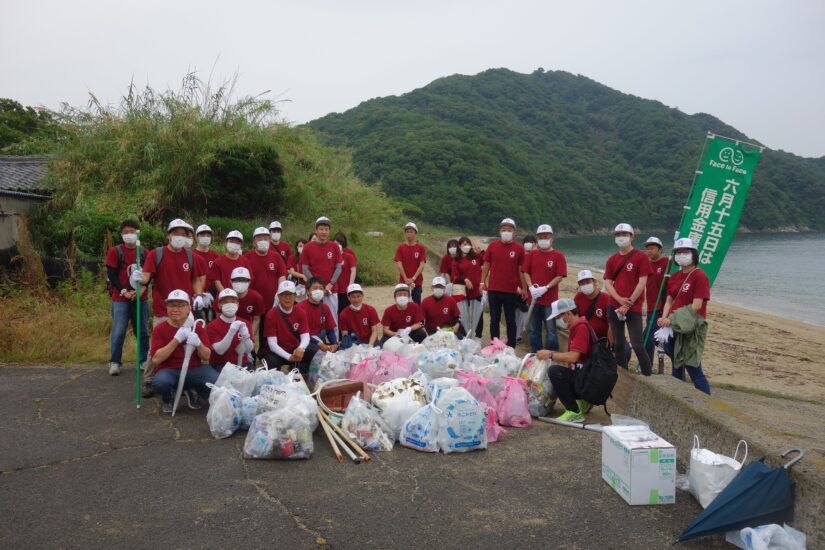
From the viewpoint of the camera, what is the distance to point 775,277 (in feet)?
119

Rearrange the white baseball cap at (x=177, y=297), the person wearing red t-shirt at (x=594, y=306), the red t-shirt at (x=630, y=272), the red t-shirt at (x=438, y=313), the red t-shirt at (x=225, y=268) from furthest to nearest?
the red t-shirt at (x=438, y=313)
the red t-shirt at (x=225, y=268)
the red t-shirt at (x=630, y=272)
the person wearing red t-shirt at (x=594, y=306)
the white baseball cap at (x=177, y=297)

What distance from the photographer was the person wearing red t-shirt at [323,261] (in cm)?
827

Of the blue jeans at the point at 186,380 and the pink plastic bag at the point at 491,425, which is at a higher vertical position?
the blue jeans at the point at 186,380

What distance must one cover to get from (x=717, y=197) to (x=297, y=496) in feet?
21.2

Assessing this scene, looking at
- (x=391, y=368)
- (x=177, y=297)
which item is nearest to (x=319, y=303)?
(x=391, y=368)

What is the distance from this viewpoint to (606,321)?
6508 millimetres

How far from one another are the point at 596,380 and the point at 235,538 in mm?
3422

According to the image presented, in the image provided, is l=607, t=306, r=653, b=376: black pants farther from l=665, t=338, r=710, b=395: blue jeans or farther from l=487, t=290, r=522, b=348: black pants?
l=487, t=290, r=522, b=348: black pants

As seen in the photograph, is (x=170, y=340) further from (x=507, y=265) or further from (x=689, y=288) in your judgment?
(x=689, y=288)

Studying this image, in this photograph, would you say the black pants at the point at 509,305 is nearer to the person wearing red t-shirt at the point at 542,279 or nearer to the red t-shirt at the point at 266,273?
the person wearing red t-shirt at the point at 542,279

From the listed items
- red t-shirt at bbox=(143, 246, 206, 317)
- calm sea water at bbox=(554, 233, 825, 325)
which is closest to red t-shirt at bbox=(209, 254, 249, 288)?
red t-shirt at bbox=(143, 246, 206, 317)

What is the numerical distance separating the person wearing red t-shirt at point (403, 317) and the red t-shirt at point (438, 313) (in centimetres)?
34

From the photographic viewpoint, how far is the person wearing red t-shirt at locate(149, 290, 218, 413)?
5566mm

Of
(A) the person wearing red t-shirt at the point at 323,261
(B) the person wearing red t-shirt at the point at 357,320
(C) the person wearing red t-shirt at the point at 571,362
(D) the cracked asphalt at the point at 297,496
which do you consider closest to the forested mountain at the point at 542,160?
(A) the person wearing red t-shirt at the point at 323,261
